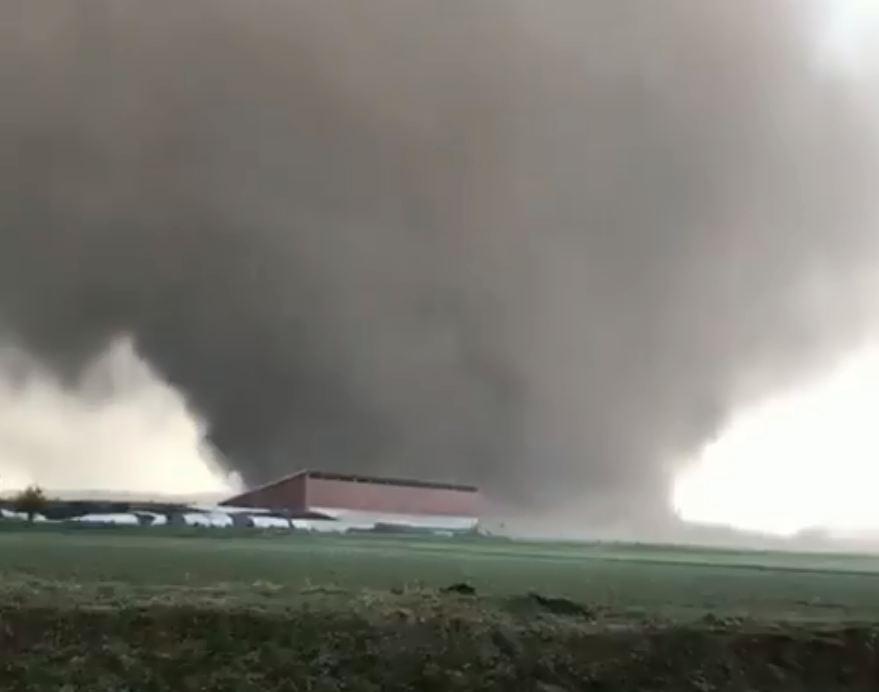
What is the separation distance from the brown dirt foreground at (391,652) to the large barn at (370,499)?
12.1 m

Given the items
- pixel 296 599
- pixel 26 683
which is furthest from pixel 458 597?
pixel 26 683

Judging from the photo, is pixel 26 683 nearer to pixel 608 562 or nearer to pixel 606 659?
pixel 606 659

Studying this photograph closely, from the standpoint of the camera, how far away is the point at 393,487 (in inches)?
762

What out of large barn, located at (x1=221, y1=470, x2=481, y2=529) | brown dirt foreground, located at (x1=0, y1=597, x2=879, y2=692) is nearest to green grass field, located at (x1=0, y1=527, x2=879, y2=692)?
brown dirt foreground, located at (x1=0, y1=597, x2=879, y2=692)

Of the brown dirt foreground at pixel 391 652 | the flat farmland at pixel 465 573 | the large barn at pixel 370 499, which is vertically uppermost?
the large barn at pixel 370 499

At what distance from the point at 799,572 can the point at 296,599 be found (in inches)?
259

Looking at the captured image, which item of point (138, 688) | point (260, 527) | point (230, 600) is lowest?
point (138, 688)

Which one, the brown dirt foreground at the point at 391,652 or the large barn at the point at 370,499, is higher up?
the large barn at the point at 370,499

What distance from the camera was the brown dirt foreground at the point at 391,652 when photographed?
567cm

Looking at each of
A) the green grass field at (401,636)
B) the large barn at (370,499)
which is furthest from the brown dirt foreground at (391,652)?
the large barn at (370,499)

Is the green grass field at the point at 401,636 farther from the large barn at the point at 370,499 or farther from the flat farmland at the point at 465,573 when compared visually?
the large barn at the point at 370,499

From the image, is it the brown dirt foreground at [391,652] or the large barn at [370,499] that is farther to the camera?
the large barn at [370,499]

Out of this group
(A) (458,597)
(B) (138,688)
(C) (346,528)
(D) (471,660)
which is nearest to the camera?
(B) (138,688)

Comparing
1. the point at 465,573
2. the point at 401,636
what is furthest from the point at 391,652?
the point at 465,573
